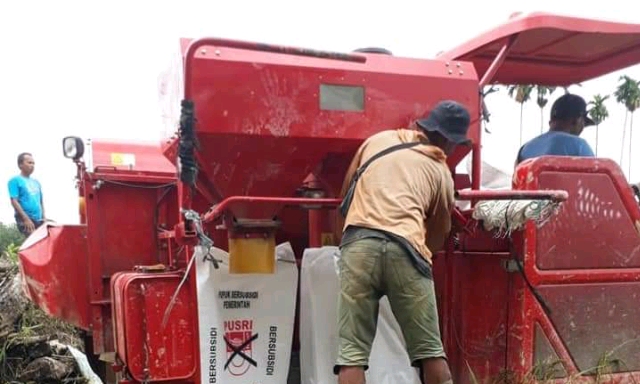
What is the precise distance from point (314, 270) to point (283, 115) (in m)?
0.69

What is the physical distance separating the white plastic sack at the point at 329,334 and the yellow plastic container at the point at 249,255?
0.21m

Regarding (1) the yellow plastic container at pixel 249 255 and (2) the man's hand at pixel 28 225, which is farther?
(2) the man's hand at pixel 28 225

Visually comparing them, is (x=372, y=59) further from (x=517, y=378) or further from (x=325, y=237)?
(x=517, y=378)

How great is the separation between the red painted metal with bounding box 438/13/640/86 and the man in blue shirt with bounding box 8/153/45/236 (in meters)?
4.97

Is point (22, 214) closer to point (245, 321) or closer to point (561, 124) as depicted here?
point (245, 321)

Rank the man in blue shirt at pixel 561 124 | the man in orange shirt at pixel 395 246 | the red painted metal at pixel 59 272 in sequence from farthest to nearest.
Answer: the red painted metal at pixel 59 272 → the man in blue shirt at pixel 561 124 → the man in orange shirt at pixel 395 246

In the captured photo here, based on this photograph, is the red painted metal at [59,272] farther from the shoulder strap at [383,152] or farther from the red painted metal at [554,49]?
the red painted metal at [554,49]

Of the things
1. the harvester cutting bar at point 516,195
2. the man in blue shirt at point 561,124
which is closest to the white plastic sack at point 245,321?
the harvester cutting bar at point 516,195

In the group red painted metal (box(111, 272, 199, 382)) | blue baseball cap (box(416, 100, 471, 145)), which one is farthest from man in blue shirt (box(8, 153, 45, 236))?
blue baseball cap (box(416, 100, 471, 145))

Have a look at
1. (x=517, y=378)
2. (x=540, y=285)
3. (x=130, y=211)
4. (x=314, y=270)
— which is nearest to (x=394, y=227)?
(x=314, y=270)

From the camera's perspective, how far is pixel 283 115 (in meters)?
2.46

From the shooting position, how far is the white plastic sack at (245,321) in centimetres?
255

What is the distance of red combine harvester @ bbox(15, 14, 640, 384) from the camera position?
7.97 ft

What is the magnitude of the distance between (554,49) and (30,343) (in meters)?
3.61
